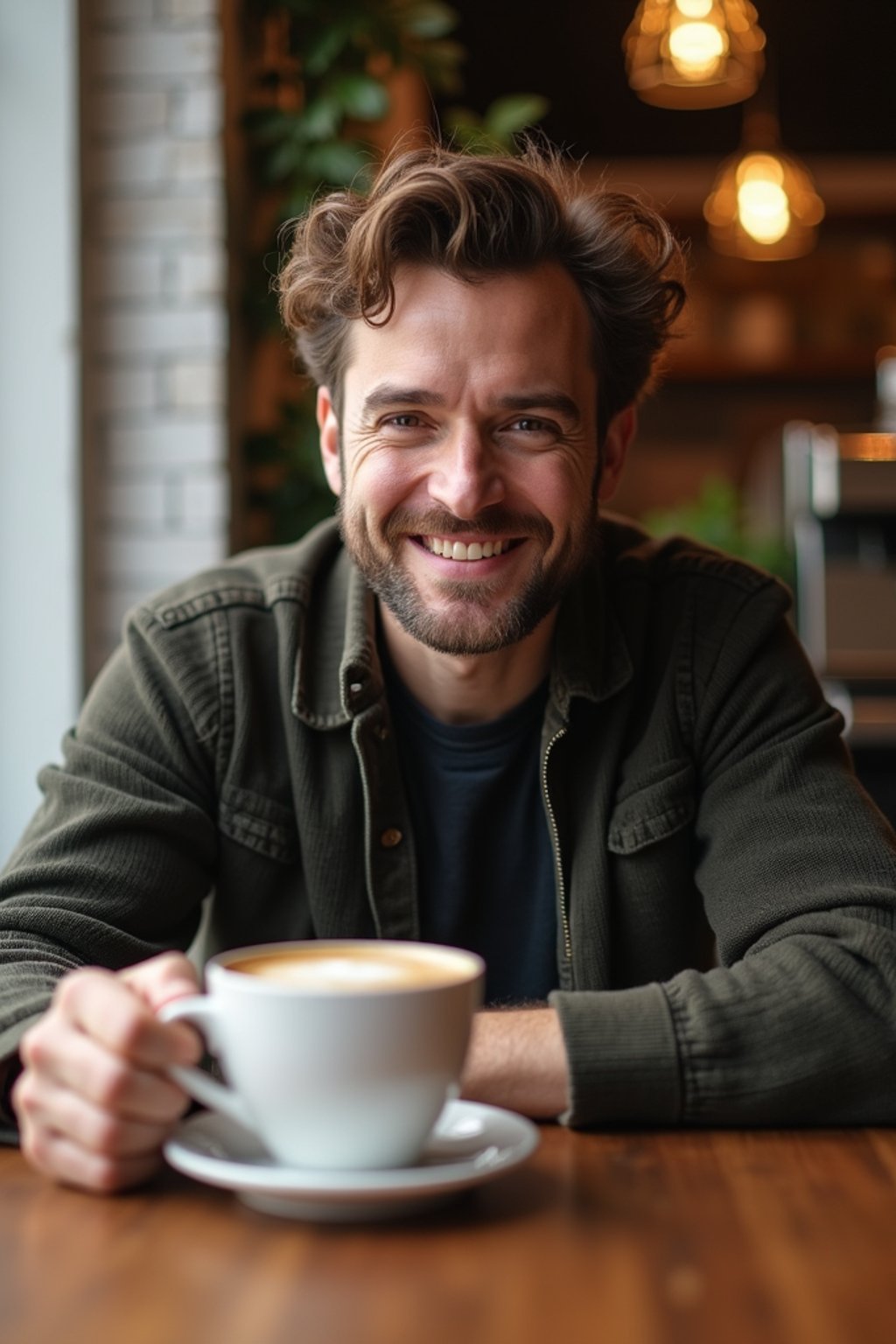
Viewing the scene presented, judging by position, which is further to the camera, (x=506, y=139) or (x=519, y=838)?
(x=506, y=139)

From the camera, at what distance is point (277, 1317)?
686 mm

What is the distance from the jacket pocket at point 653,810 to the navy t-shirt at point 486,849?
0.34ft

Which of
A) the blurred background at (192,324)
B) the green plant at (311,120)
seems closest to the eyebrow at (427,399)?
the blurred background at (192,324)

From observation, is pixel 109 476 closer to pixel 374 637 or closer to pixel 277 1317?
pixel 374 637

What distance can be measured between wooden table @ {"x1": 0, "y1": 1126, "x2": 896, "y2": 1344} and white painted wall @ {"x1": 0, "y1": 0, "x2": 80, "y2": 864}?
2.15 m

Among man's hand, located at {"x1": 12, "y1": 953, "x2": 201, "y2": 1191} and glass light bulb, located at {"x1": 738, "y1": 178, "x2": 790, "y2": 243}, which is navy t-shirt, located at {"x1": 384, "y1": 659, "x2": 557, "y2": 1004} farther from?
glass light bulb, located at {"x1": 738, "y1": 178, "x2": 790, "y2": 243}

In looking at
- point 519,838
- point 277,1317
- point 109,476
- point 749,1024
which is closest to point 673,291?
point 519,838

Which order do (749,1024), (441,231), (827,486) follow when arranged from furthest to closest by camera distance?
(827,486) → (441,231) → (749,1024)

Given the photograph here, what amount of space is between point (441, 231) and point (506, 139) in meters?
2.02

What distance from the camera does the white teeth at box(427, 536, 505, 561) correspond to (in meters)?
1.56

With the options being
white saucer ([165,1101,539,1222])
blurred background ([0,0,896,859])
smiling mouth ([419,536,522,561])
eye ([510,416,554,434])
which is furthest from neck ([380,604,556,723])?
white saucer ([165,1101,539,1222])

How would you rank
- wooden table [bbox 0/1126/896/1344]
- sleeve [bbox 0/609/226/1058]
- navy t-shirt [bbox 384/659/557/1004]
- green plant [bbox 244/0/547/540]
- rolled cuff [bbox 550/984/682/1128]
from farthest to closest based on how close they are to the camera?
green plant [bbox 244/0/547/540] < navy t-shirt [bbox 384/659/557/1004] < sleeve [bbox 0/609/226/1058] < rolled cuff [bbox 550/984/682/1128] < wooden table [bbox 0/1126/896/1344]

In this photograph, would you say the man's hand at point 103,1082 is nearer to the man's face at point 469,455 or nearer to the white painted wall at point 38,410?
the man's face at point 469,455

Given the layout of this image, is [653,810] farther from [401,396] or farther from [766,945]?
[401,396]
